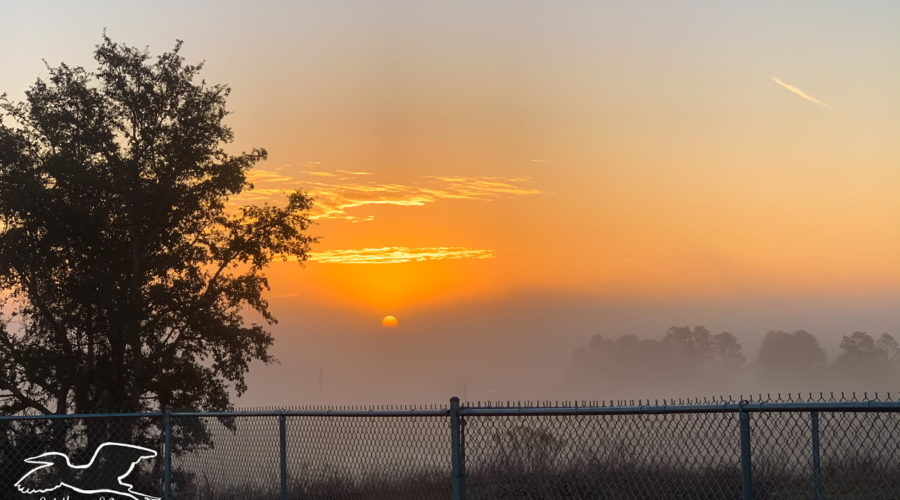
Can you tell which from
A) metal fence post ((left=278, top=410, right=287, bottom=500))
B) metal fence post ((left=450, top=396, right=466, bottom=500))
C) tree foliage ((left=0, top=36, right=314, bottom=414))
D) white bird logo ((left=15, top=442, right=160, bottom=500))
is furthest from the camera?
tree foliage ((left=0, top=36, right=314, bottom=414))

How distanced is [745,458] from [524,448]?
3222 mm

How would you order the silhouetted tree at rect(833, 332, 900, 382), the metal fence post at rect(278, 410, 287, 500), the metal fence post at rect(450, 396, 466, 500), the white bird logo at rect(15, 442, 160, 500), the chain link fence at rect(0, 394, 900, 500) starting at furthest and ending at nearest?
the silhouetted tree at rect(833, 332, 900, 382) → the white bird logo at rect(15, 442, 160, 500) → the metal fence post at rect(278, 410, 287, 500) → the metal fence post at rect(450, 396, 466, 500) → the chain link fence at rect(0, 394, 900, 500)

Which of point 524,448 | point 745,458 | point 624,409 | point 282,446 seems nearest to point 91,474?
point 282,446

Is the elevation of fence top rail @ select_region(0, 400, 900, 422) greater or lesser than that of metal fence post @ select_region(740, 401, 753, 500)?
greater

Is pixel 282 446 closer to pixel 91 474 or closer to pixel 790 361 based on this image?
pixel 91 474

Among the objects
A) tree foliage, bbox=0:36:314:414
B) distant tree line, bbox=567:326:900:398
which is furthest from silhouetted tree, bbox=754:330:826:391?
tree foliage, bbox=0:36:314:414

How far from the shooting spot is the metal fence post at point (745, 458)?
762 cm

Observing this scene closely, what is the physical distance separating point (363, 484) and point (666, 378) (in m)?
164

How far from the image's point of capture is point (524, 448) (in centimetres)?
1053

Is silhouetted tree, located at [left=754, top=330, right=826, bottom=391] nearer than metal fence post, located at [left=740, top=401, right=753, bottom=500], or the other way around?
metal fence post, located at [left=740, top=401, right=753, bottom=500]

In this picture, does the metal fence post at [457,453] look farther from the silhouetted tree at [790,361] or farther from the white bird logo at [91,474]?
the silhouetted tree at [790,361]

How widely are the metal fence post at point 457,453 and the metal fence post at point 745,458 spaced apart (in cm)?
266

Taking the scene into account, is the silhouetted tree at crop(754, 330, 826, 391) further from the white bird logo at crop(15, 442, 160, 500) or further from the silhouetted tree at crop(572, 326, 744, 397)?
the white bird logo at crop(15, 442, 160, 500)

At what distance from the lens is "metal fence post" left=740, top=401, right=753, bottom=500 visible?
7617 millimetres
